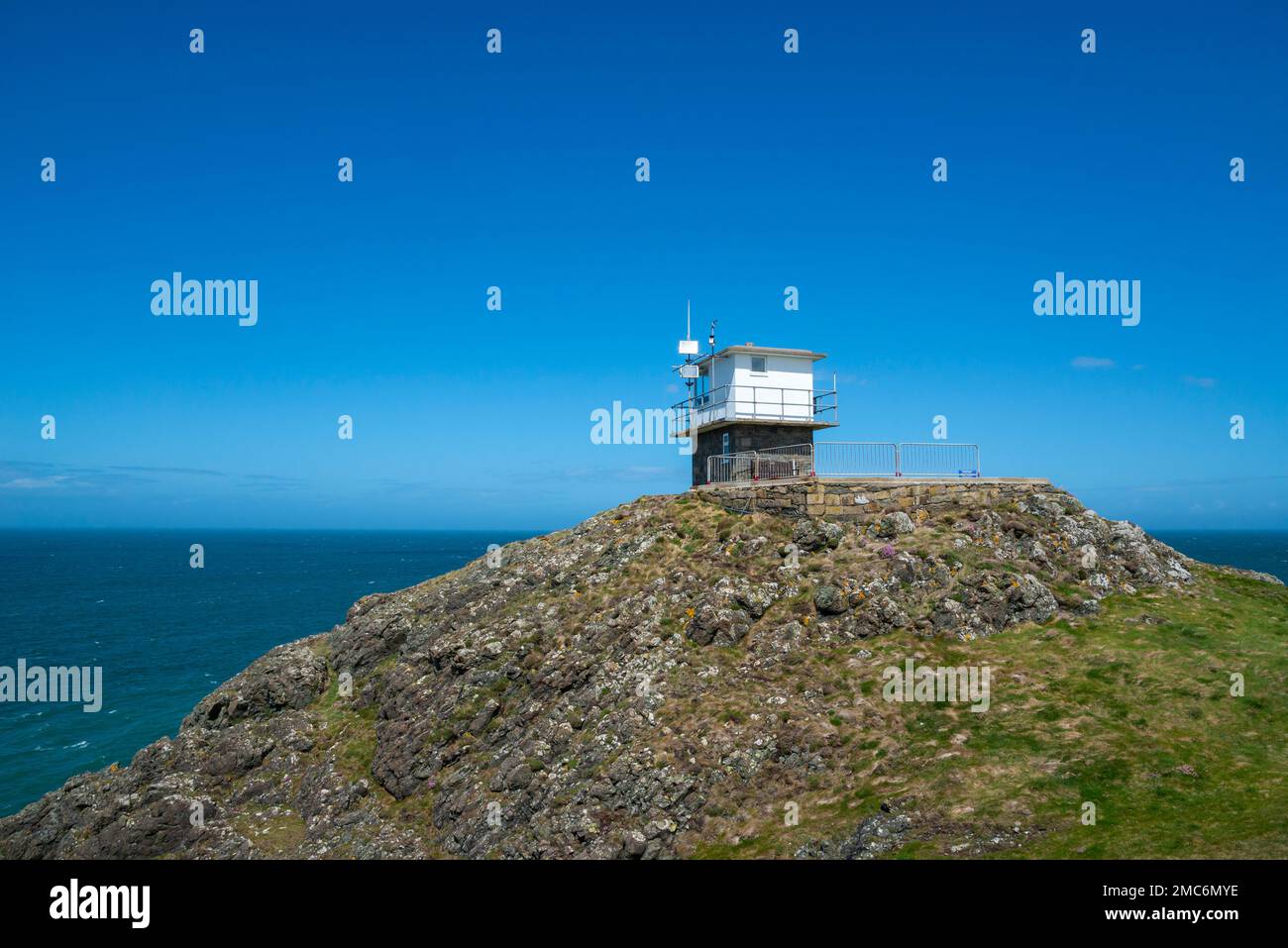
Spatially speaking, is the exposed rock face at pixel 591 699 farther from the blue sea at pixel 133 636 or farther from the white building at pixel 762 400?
the blue sea at pixel 133 636

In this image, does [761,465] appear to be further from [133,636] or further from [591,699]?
[133,636]

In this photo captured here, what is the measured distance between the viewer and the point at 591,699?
28.4 metres

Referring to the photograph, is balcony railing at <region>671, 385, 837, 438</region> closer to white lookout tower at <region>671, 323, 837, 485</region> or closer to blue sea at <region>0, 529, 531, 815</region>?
white lookout tower at <region>671, 323, 837, 485</region>

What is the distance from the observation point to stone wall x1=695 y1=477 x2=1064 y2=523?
113 ft

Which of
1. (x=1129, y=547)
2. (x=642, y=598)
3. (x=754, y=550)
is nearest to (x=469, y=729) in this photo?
(x=642, y=598)

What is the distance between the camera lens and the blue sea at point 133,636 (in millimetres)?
54544

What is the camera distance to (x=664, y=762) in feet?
79.0

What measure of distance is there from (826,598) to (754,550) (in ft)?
15.9

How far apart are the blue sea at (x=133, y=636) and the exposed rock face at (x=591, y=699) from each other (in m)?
22.3

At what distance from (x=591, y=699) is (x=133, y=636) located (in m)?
90.6

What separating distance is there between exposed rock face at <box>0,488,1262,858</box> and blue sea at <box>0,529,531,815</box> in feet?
73.2

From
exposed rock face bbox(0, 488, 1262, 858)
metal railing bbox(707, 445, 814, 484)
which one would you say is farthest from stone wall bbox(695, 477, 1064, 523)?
metal railing bbox(707, 445, 814, 484)
